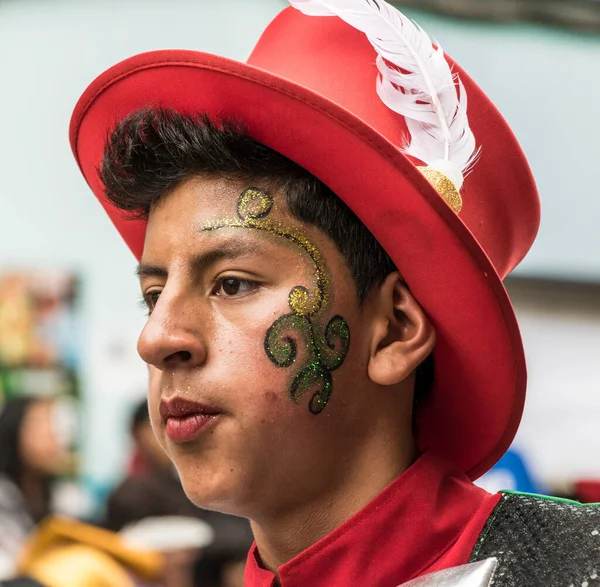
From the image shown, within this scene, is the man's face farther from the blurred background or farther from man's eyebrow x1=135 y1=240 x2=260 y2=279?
the blurred background

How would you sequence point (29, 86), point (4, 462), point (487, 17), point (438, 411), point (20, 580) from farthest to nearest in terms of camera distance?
point (487, 17) < point (29, 86) < point (4, 462) < point (20, 580) < point (438, 411)

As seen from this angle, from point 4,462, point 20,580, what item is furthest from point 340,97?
point 4,462

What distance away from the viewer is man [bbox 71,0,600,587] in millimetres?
1755

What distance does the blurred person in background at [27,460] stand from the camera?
445 centimetres

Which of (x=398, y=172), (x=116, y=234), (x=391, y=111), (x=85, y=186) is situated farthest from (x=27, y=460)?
(x=398, y=172)

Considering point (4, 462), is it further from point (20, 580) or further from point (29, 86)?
point (29, 86)

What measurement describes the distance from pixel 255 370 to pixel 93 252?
4.84 metres

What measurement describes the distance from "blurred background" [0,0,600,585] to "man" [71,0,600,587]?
3500mm

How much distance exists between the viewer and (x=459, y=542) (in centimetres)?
183

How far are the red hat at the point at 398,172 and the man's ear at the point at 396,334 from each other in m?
0.03

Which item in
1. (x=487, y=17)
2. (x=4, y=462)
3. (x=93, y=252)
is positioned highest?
(x=487, y=17)

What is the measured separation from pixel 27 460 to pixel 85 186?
7.32ft

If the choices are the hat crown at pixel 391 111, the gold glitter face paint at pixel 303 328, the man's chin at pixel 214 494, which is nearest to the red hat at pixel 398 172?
the hat crown at pixel 391 111

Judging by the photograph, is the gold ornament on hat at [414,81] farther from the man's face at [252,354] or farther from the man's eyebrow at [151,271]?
the man's eyebrow at [151,271]
